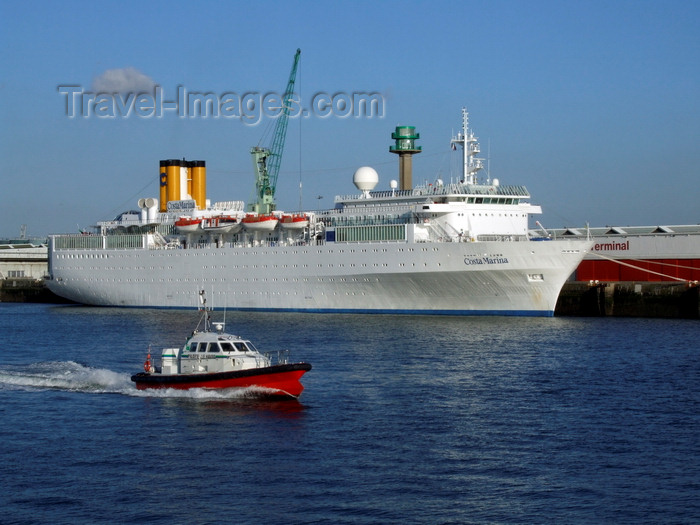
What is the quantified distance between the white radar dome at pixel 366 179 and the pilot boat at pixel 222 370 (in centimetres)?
3247

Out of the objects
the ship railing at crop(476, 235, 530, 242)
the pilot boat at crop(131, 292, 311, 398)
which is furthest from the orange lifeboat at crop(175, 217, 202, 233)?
the pilot boat at crop(131, 292, 311, 398)

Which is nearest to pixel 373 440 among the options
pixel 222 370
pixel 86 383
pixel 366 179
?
pixel 222 370

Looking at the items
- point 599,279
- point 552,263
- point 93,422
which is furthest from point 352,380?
point 599,279

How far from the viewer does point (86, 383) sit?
91.6 feet

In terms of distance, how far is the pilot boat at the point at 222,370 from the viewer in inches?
974

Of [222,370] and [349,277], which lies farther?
[349,277]

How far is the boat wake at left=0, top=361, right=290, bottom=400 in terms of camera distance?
82.7ft

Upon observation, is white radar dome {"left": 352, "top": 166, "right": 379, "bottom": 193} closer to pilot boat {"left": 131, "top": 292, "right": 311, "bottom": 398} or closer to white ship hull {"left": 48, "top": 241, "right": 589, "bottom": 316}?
white ship hull {"left": 48, "top": 241, "right": 589, "bottom": 316}

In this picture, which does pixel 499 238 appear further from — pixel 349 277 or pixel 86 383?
pixel 86 383

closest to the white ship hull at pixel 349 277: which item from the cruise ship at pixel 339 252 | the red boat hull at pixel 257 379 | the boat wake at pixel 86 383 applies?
the cruise ship at pixel 339 252

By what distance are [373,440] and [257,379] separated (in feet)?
16.8

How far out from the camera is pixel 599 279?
2334 inches

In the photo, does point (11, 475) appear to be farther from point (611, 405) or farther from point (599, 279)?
point (599, 279)

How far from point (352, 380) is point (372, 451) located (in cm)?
861
